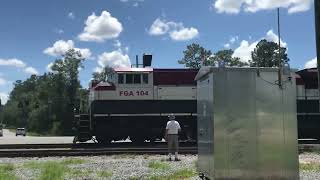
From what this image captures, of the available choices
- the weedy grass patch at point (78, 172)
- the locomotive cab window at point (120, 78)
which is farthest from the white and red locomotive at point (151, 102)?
the weedy grass patch at point (78, 172)

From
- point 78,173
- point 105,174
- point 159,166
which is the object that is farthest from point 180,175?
point 78,173

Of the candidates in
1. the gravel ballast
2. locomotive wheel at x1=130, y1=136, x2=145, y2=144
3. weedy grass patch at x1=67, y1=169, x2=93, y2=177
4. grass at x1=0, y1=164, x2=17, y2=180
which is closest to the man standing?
the gravel ballast

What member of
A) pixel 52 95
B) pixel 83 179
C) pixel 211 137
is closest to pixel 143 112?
pixel 83 179

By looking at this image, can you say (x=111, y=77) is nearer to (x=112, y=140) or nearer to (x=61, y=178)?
(x=112, y=140)

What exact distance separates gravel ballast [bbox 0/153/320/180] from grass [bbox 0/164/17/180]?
0.45 feet

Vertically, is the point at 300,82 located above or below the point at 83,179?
above

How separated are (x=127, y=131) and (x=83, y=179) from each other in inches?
543

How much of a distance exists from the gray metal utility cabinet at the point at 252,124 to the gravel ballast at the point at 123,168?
278 cm

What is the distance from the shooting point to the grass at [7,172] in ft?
43.4

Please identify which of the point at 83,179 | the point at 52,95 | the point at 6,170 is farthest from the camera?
the point at 52,95

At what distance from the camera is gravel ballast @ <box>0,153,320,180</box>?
539 inches

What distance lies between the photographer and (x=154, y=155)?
20.5 m

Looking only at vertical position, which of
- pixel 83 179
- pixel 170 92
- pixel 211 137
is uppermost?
pixel 170 92

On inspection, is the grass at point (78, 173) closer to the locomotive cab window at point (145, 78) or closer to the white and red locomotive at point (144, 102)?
the white and red locomotive at point (144, 102)
